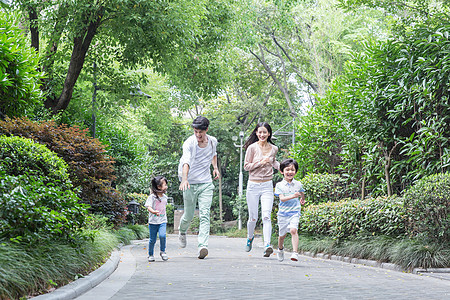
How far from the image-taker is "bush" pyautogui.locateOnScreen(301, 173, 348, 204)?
1667 centimetres

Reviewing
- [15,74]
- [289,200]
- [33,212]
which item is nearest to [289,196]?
[289,200]

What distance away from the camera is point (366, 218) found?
11.4 m

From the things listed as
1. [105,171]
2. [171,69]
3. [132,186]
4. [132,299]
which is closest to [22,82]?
[105,171]

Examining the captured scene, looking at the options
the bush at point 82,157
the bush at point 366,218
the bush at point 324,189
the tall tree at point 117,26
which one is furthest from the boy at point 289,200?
the bush at point 324,189

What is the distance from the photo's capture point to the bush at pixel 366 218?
1080cm

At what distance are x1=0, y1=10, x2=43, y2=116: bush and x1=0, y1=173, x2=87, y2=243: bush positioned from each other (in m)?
4.59

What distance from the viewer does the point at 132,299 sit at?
566 centimetres

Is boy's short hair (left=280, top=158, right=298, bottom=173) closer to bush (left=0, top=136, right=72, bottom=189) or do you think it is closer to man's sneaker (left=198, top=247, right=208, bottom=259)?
man's sneaker (left=198, top=247, right=208, bottom=259)

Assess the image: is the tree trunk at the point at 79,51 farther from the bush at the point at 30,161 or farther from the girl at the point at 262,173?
the girl at the point at 262,173

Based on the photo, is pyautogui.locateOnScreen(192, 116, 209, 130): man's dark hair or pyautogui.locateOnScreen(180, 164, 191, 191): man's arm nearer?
pyautogui.locateOnScreen(180, 164, 191, 191): man's arm

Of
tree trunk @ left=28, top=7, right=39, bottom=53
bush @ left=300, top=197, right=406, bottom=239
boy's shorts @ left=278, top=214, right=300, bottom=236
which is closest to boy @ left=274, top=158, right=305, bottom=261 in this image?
boy's shorts @ left=278, top=214, right=300, bottom=236

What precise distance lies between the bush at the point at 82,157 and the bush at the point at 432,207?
7272 mm

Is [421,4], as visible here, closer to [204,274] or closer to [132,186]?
[204,274]

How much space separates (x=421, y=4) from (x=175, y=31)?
21.3 ft
